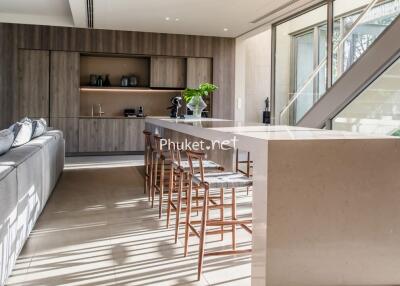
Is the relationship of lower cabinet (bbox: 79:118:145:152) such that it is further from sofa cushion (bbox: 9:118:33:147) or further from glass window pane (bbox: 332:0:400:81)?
sofa cushion (bbox: 9:118:33:147)

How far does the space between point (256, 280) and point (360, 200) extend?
61 centimetres

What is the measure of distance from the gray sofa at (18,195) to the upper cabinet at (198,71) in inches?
214

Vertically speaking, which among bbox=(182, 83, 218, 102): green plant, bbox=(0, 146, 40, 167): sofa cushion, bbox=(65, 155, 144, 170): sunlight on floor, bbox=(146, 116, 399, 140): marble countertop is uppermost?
bbox=(182, 83, 218, 102): green plant

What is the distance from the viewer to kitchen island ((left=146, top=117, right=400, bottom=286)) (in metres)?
1.76

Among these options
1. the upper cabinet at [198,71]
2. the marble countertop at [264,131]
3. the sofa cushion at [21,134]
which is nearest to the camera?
the marble countertop at [264,131]

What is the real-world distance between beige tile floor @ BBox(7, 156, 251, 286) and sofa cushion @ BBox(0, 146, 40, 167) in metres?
0.63

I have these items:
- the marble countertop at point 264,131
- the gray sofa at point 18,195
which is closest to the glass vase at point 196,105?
the marble countertop at point 264,131

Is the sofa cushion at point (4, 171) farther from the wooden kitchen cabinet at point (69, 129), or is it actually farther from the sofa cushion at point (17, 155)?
the wooden kitchen cabinet at point (69, 129)

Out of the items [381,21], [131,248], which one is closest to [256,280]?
[131,248]

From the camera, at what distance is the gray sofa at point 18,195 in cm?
212

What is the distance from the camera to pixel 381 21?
15.1 feet

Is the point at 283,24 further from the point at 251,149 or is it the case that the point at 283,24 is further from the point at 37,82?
the point at 251,149

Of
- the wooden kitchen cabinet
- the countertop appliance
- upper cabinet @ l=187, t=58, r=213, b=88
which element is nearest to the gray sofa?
the wooden kitchen cabinet

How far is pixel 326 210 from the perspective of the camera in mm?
1819
